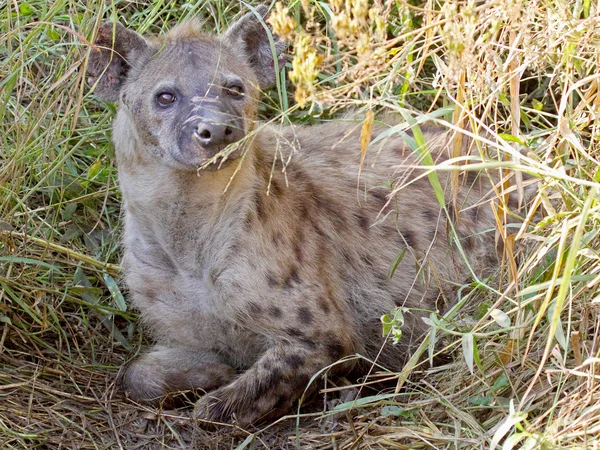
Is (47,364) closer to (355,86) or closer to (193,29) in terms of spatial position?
(193,29)

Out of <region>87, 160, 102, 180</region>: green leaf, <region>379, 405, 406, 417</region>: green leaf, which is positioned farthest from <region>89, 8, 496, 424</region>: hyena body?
<region>87, 160, 102, 180</region>: green leaf

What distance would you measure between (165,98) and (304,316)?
3.41 ft

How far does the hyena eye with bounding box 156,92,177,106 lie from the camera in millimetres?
3756

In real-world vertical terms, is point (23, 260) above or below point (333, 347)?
above

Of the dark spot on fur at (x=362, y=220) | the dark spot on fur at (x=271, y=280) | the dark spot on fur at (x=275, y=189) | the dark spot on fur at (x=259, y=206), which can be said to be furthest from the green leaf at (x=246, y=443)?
the dark spot on fur at (x=362, y=220)

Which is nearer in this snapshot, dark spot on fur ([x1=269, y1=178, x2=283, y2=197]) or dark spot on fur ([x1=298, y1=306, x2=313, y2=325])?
dark spot on fur ([x1=298, y1=306, x2=313, y2=325])

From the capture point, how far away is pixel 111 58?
3861 millimetres

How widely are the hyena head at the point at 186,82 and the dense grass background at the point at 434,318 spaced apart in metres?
0.14

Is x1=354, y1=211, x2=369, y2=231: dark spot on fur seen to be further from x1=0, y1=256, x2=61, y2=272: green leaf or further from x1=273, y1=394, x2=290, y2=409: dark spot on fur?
x1=0, y1=256, x2=61, y2=272: green leaf

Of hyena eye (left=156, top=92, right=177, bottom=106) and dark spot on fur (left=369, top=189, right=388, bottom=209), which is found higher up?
hyena eye (left=156, top=92, right=177, bottom=106)

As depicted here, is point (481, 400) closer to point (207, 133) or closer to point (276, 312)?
point (276, 312)

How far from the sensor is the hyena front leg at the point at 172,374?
13.2ft

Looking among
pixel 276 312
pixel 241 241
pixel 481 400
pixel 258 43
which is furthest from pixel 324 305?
pixel 258 43

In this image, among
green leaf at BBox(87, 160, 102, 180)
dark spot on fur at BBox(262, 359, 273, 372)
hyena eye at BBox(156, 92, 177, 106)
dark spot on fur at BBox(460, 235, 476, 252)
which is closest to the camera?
hyena eye at BBox(156, 92, 177, 106)
